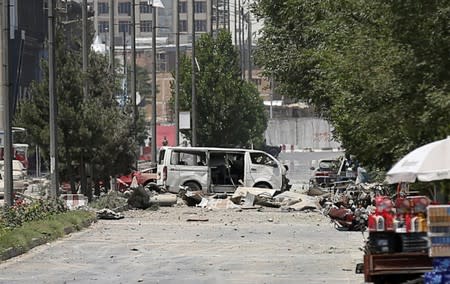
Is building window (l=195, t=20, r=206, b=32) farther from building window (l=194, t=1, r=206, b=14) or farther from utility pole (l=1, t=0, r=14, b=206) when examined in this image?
utility pole (l=1, t=0, r=14, b=206)

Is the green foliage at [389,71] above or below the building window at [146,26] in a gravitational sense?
below

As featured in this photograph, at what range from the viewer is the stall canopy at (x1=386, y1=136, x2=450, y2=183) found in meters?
13.6

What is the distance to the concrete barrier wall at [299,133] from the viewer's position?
131500 millimetres

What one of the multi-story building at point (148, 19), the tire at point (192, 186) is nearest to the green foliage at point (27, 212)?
the tire at point (192, 186)

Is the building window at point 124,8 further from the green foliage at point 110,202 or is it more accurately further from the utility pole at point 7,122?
the utility pole at point 7,122

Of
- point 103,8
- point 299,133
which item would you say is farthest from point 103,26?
point 299,133

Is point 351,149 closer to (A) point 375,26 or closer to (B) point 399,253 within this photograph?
(A) point 375,26

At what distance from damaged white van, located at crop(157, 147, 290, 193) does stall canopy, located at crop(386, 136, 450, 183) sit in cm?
3322

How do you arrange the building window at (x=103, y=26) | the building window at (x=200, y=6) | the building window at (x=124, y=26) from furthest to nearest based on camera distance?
the building window at (x=200, y=6) < the building window at (x=124, y=26) < the building window at (x=103, y=26)

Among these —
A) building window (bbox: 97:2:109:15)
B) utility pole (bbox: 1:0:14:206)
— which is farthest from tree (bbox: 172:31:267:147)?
building window (bbox: 97:2:109:15)

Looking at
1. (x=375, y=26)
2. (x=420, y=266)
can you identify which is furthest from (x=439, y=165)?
(x=375, y=26)

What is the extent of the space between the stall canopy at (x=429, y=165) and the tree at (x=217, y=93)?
60.1 metres

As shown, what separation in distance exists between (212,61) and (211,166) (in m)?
29.1

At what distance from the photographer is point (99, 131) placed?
3966cm
